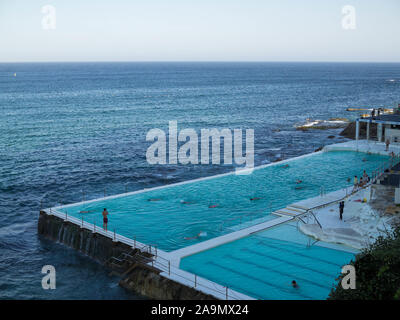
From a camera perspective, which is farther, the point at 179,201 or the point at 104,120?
the point at 104,120

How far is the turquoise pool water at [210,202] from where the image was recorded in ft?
86.5

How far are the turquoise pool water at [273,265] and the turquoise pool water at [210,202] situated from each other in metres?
2.48

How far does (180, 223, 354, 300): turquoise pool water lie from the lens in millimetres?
19438

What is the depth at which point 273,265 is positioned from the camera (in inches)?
851

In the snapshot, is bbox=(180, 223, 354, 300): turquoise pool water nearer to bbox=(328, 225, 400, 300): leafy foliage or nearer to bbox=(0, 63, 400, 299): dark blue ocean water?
bbox=(328, 225, 400, 300): leafy foliage

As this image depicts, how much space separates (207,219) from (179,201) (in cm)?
397

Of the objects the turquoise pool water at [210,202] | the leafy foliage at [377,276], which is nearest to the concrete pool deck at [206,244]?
the turquoise pool water at [210,202]

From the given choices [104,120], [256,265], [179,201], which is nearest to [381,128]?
[179,201]

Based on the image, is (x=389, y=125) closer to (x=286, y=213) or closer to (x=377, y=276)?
(x=286, y=213)

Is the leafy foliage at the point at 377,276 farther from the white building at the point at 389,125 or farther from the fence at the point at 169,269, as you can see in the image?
the white building at the point at 389,125

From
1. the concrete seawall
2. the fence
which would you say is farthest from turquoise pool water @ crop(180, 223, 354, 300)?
the concrete seawall

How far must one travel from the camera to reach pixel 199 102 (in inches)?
4582
